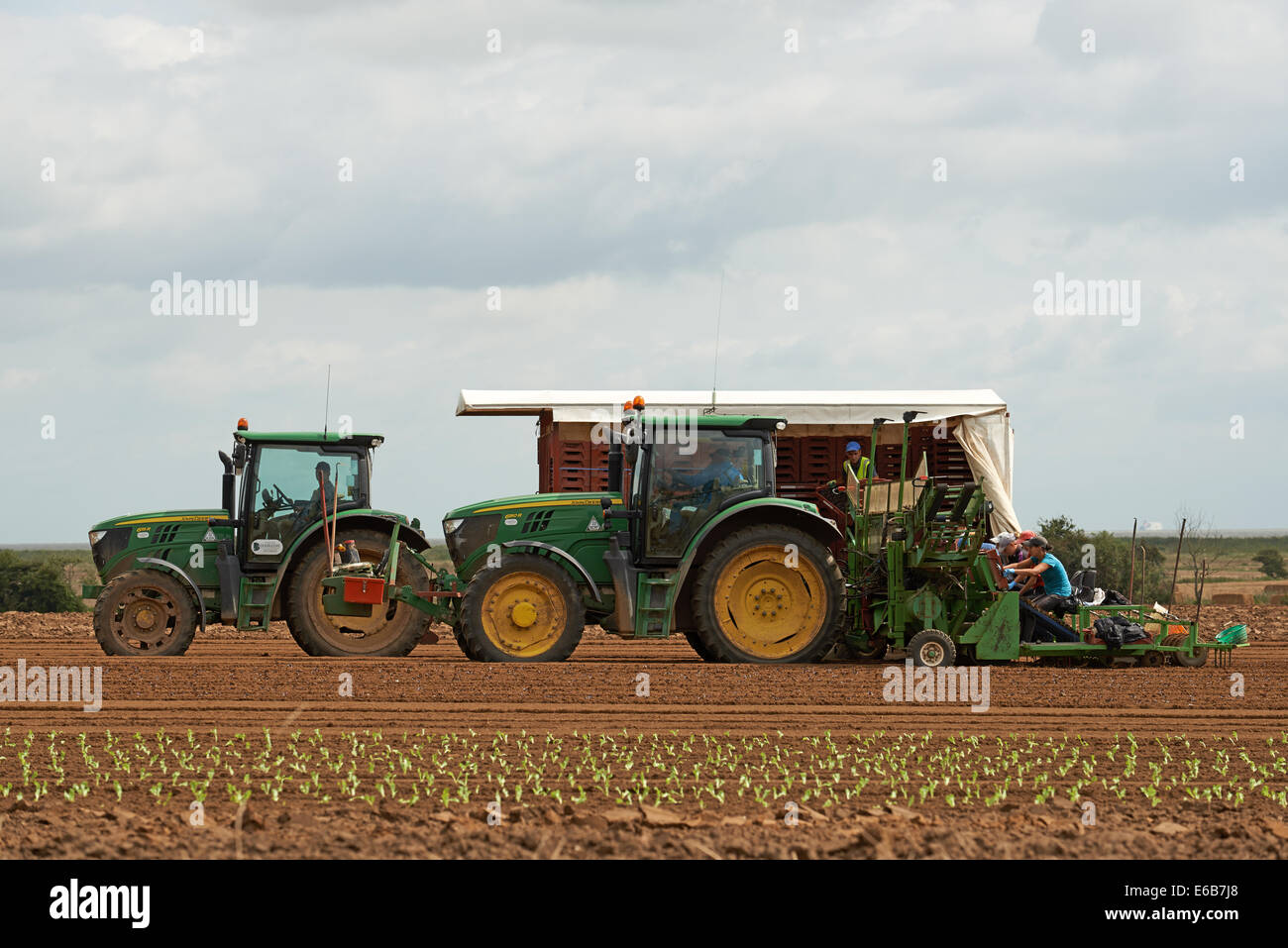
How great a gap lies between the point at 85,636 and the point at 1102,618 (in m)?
12.1

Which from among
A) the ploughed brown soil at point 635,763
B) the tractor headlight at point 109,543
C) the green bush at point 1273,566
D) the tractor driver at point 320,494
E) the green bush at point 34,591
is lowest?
the green bush at point 1273,566

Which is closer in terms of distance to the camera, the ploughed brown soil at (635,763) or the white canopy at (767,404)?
the ploughed brown soil at (635,763)

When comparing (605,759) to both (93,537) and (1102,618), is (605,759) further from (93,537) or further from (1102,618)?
(93,537)

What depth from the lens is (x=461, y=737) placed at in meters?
9.59

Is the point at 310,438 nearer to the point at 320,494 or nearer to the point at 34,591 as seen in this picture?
the point at 320,494

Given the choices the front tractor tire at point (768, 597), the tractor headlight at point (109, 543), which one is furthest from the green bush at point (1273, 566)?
the tractor headlight at point (109, 543)

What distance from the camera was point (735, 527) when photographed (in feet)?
43.5

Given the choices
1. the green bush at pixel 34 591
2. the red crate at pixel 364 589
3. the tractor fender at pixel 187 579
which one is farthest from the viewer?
the green bush at pixel 34 591

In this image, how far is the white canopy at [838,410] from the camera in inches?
743

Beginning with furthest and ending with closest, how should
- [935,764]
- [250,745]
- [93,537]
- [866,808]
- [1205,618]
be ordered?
[1205,618], [93,537], [250,745], [935,764], [866,808]

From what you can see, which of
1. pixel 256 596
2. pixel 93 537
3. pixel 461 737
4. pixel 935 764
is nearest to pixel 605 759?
pixel 461 737

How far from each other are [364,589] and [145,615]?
217 centimetres

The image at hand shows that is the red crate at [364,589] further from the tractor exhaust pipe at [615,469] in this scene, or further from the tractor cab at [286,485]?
the tractor exhaust pipe at [615,469]

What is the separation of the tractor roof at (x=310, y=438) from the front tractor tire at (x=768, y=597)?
350 centimetres
